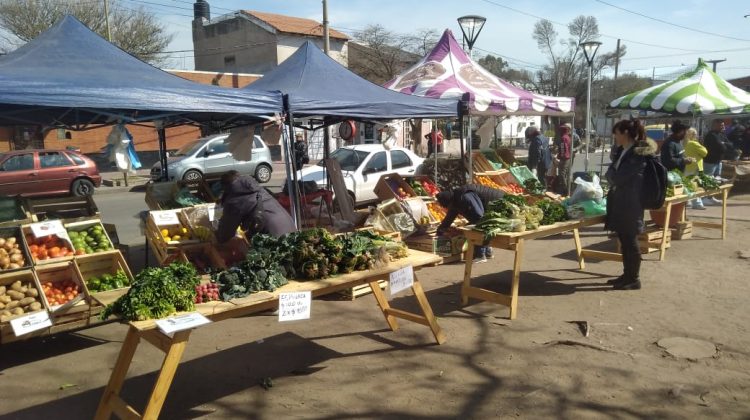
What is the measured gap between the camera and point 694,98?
12125 mm

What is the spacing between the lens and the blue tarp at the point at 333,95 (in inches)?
277

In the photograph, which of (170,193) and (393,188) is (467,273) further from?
(170,193)

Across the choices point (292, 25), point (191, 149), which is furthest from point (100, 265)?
point (292, 25)

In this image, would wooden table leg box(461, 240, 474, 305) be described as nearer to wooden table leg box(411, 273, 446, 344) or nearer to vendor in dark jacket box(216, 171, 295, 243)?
wooden table leg box(411, 273, 446, 344)

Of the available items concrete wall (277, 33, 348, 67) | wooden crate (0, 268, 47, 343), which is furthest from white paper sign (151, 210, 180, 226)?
concrete wall (277, 33, 348, 67)

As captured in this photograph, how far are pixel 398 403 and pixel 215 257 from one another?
348 cm

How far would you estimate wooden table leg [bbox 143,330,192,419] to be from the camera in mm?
3189

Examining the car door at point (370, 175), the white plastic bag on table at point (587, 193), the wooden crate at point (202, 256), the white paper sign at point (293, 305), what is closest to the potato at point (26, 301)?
the wooden crate at point (202, 256)

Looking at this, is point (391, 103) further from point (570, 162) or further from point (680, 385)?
point (570, 162)

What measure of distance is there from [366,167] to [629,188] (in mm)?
7434

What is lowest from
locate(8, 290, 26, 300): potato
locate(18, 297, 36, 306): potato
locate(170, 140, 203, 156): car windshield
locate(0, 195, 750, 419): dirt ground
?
locate(0, 195, 750, 419): dirt ground

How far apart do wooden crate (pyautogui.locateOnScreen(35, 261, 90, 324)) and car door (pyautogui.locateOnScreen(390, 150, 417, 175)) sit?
28.4 ft

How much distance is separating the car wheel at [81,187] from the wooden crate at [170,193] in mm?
9412

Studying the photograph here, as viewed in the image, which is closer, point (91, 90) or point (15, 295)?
point (15, 295)
